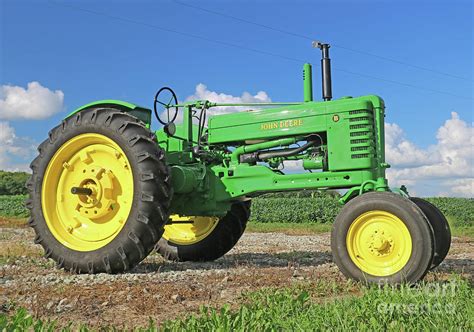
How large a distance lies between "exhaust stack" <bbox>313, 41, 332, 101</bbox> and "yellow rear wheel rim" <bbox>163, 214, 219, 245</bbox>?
2.50 metres

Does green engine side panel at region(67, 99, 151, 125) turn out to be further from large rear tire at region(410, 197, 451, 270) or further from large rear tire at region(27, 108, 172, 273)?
large rear tire at region(410, 197, 451, 270)

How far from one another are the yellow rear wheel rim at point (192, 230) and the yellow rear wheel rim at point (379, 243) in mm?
2966

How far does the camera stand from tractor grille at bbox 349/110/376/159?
5.90 meters

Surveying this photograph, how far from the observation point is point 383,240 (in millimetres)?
4941

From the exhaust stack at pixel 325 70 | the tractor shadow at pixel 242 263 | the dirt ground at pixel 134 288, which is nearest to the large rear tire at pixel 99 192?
the dirt ground at pixel 134 288

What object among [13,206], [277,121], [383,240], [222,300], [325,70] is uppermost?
[325,70]

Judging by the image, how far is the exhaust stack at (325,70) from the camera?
21.0ft

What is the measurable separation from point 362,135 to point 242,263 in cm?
234

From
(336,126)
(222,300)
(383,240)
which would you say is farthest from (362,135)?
(222,300)

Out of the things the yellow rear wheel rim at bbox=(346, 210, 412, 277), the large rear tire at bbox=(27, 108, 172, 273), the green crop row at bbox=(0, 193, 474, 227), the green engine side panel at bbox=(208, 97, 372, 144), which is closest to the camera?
the yellow rear wheel rim at bbox=(346, 210, 412, 277)

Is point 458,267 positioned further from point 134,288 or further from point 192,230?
point 134,288

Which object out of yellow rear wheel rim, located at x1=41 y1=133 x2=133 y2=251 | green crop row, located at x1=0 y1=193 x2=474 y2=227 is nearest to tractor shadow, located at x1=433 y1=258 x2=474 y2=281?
yellow rear wheel rim, located at x1=41 y1=133 x2=133 y2=251

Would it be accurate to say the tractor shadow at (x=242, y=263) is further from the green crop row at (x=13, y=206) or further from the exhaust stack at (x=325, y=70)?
the green crop row at (x=13, y=206)

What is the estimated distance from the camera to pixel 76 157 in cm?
631
